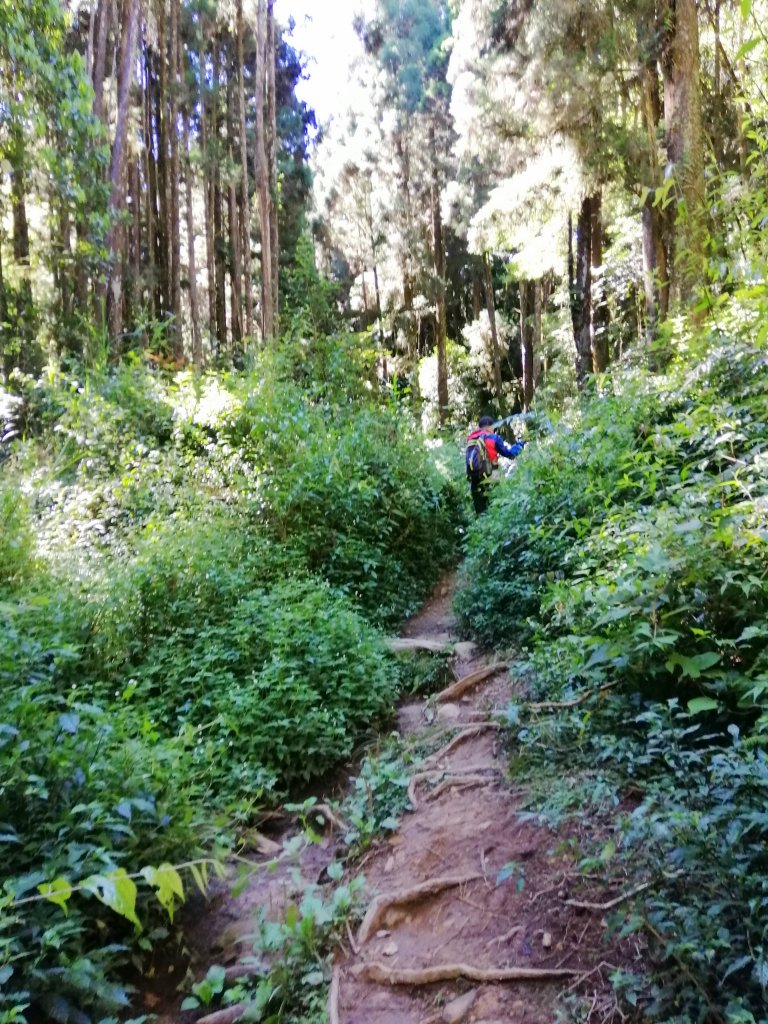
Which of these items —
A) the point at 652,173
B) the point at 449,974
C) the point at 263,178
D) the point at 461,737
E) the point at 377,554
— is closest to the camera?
the point at 449,974

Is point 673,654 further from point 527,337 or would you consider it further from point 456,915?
point 527,337

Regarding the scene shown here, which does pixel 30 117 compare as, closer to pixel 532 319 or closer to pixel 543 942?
pixel 543 942

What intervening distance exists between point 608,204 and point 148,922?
44.1ft

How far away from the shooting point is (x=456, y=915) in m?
2.79

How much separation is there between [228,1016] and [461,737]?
2.19m

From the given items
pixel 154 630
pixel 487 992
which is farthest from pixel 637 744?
pixel 154 630

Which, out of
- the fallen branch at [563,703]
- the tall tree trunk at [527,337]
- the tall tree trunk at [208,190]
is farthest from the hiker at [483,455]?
the tall tree trunk at [208,190]

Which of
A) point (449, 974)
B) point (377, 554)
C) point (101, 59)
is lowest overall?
point (449, 974)

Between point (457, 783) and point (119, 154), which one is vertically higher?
point (119, 154)

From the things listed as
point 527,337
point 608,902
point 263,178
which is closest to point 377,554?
point 608,902

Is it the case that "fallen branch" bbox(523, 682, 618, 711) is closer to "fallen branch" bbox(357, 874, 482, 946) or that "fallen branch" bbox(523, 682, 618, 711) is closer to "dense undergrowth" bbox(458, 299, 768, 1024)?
"dense undergrowth" bbox(458, 299, 768, 1024)

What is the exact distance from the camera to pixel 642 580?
334cm

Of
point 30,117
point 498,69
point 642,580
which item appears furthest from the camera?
point 498,69

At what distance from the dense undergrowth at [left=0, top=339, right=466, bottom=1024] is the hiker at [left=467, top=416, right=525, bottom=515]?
569mm
